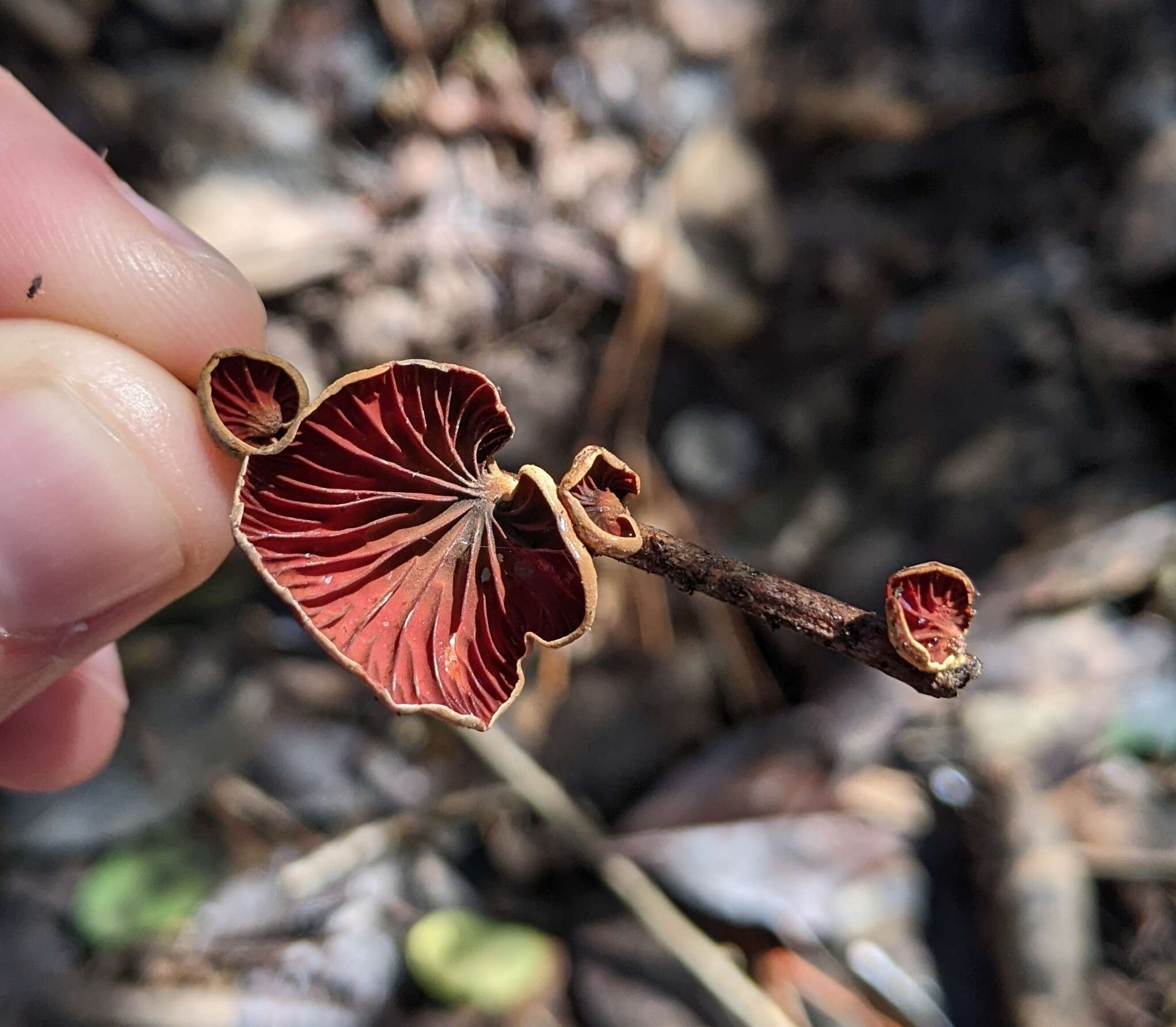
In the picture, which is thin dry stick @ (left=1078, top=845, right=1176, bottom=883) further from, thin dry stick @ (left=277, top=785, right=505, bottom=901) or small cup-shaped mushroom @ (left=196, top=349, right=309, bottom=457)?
small cup-shaped mushroom @ (left=196, top=349, right=309, bottom=457)

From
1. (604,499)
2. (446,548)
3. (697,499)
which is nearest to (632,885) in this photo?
(697,499)

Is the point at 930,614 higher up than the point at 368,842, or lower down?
higher up

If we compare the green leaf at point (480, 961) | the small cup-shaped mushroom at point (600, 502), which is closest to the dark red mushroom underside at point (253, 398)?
the small cup-shaped mushroom at point (600, 502)

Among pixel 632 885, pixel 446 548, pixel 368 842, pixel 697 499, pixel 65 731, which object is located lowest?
pixel 632 885

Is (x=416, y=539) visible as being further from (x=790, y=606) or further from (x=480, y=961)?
(x=480, y=961)

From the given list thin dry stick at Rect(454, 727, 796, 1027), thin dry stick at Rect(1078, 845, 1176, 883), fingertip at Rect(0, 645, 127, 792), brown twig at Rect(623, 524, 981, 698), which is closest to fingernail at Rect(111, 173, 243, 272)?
fingertip at Rect(0, 645, 127, 792)

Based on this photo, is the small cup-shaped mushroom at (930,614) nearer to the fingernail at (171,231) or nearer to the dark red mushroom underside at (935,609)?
the dark red mushroom underside at (935,609)

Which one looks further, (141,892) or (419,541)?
(141,892)
